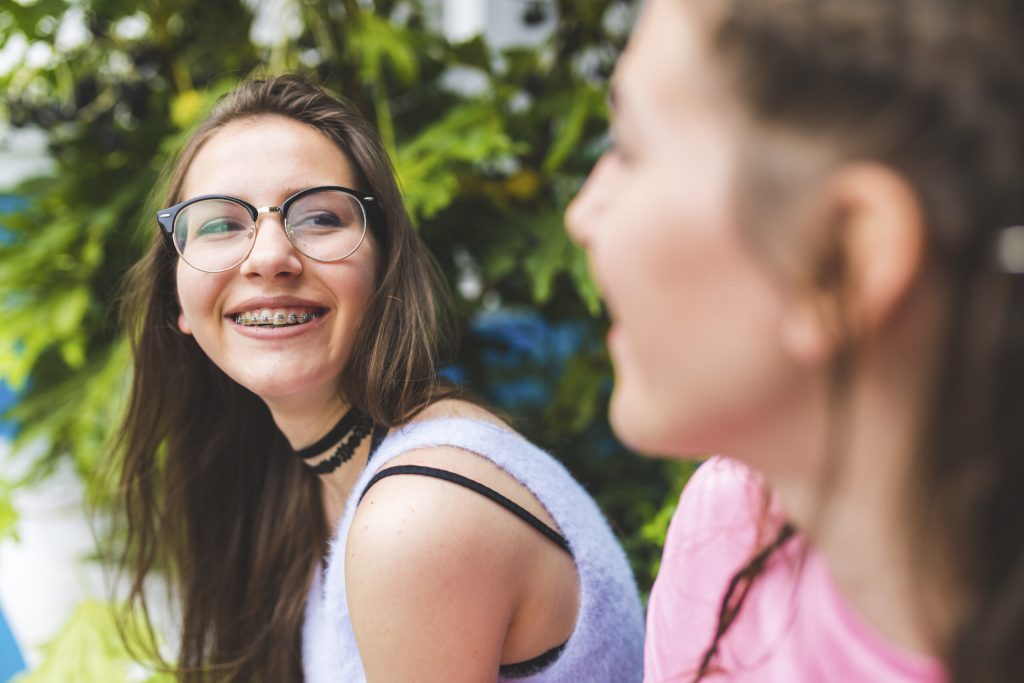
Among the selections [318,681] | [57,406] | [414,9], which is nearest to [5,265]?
[57,406]

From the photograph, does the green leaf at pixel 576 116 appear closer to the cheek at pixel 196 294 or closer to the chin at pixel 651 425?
the cheek at pixel 196 294

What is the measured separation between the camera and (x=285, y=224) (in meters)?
1.45

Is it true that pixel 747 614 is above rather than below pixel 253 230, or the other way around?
below

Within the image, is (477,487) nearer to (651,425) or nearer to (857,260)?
(651,425)

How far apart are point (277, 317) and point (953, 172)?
1106mm

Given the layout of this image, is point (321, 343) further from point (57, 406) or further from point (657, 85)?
point (57, 406)

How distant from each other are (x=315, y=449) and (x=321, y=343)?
0.27 metres

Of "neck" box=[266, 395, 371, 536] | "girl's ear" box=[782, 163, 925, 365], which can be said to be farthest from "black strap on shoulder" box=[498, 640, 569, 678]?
"girl's ear" box=[782, 163, 925, 365]

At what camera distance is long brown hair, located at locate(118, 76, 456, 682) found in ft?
5.35

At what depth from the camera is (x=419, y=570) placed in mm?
1217

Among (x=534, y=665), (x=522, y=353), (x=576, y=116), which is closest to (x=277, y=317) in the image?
(x=534, y=665)

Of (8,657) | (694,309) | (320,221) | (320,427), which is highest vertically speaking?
(694,309)

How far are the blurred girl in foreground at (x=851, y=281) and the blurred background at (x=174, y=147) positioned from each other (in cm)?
147

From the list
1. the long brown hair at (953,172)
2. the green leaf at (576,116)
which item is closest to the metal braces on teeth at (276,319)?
the long brown hair at (953,172)
